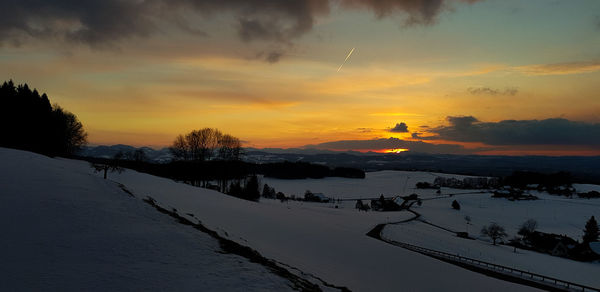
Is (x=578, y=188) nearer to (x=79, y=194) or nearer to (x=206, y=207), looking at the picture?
(x=206, y=207)

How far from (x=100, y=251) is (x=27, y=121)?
50320mm

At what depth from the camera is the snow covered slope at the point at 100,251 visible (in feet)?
22.3

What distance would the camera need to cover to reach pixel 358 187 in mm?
129375

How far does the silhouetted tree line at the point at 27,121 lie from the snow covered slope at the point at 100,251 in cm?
3873

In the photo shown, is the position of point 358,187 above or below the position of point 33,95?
below

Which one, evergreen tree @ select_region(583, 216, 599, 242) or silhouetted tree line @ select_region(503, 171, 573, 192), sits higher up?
silhouetted tree line @ select_region(503, 171, 573, 192)

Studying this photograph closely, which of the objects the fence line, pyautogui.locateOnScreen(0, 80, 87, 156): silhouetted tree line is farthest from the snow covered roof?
pyautogui.locateOnScreen(0, 80, 87, 156): silhouetted tree line

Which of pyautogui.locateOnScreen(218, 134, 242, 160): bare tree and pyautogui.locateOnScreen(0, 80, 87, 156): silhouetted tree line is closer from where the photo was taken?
pyautogui.locateOnScreen(0, 80, 87, 156): silhouetted tree line

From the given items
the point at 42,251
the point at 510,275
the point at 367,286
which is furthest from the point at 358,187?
the point at 42,251

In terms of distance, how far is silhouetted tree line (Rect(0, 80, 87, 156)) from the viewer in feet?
134

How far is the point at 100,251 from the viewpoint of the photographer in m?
8.64

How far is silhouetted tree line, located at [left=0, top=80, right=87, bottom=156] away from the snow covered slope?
127 ft

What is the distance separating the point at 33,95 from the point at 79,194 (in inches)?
1786

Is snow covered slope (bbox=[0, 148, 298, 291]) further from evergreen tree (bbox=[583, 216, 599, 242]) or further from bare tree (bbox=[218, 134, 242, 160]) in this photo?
evergreen tree (bbox=[583, 216, 599, 242])
